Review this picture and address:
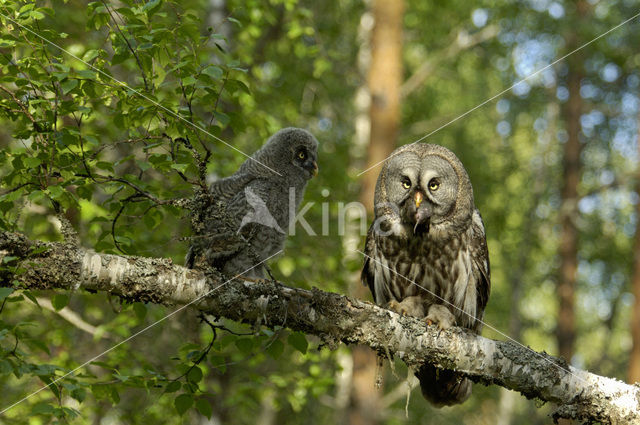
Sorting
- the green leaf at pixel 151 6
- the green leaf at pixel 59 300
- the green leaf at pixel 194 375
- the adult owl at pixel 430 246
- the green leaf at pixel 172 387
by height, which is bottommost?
the green leaf at pixel 172 387

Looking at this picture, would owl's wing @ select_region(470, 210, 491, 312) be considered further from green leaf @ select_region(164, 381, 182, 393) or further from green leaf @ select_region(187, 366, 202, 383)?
green leaf @ select_region(164, 381, 182, 393)

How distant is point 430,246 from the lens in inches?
170

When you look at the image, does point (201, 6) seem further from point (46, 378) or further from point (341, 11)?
point (46, 378)

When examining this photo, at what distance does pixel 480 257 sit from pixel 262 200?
5.34 ft

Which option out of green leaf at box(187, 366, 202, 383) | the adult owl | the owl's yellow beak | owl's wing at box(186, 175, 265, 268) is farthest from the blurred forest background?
the owl's yellow beak

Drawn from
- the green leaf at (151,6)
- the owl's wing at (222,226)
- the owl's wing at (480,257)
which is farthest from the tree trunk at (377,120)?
the green leaf at (151,6)

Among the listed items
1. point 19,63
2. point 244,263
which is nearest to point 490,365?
point 244,263

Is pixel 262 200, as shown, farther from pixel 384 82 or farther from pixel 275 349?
pixel 384 82

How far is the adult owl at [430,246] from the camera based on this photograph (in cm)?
431

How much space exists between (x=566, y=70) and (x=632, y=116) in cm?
203

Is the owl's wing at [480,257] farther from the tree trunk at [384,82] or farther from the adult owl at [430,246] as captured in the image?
the tree trunk at [384,82]

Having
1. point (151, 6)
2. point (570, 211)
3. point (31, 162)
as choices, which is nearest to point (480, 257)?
point (151, 6)

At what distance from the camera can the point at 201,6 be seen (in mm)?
8789

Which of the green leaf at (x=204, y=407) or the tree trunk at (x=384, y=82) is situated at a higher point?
the tree trunk at (x=384, y=82)
